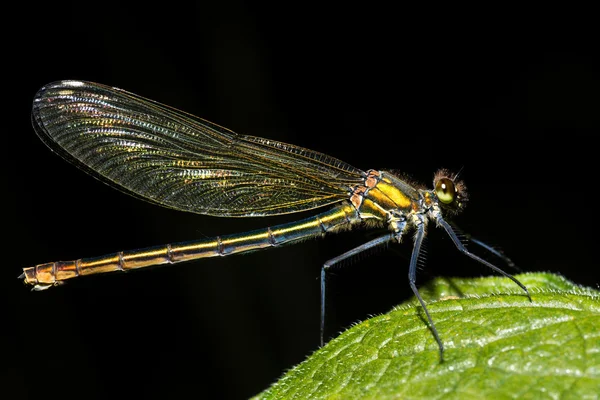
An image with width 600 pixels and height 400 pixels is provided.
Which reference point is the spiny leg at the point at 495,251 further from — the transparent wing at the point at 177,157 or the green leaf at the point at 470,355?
the green leaf at the point at 470,355

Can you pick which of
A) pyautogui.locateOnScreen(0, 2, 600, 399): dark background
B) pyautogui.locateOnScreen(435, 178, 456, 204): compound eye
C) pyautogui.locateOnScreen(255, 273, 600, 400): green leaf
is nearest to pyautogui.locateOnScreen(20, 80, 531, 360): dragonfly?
pyautogui.locateOnScreen(435, 178, 456, 204): compound eye

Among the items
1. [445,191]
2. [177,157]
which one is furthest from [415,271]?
[177,157]

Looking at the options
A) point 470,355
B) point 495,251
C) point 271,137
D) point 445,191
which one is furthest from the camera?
point 271,137

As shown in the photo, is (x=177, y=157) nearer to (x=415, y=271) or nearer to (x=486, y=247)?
(x=415, y=271)

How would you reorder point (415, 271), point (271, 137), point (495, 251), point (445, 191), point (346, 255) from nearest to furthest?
point (415, 271)
point (346, 255)
point (445, 191)
point (495, 251)
point (271, 137)

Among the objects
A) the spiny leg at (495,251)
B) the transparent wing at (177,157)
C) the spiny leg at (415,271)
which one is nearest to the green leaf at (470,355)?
the spiny leg at (415,271)
